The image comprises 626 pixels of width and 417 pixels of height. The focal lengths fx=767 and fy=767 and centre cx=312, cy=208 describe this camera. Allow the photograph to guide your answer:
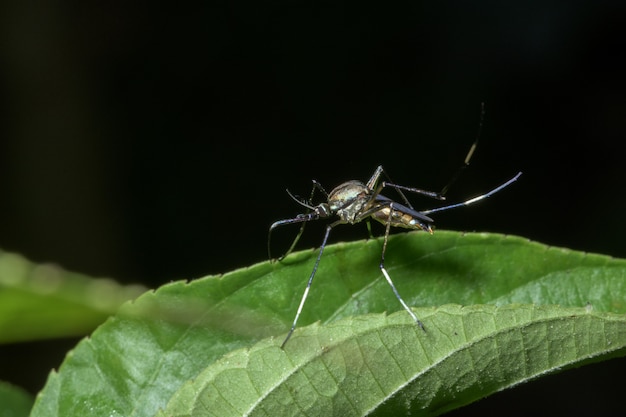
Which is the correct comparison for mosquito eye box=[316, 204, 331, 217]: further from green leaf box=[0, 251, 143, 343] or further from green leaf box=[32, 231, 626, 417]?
green leaf box=[0, 251, 143, 343]

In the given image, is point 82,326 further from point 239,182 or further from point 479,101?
point 479,101

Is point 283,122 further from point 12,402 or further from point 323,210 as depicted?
point 12,402

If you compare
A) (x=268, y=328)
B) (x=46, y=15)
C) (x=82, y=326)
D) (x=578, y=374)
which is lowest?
(x=578, y=374)

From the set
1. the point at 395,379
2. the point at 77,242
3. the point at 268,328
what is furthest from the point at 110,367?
the point at 77,242

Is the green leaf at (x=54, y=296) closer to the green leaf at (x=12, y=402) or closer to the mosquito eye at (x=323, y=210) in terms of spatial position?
the green leaf at (x=12, y=402)

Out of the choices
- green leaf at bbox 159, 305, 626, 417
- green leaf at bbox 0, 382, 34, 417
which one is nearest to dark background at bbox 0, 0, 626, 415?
green leaf at bbox 0, 382, 34, 417

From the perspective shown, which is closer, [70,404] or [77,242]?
[70,404]
